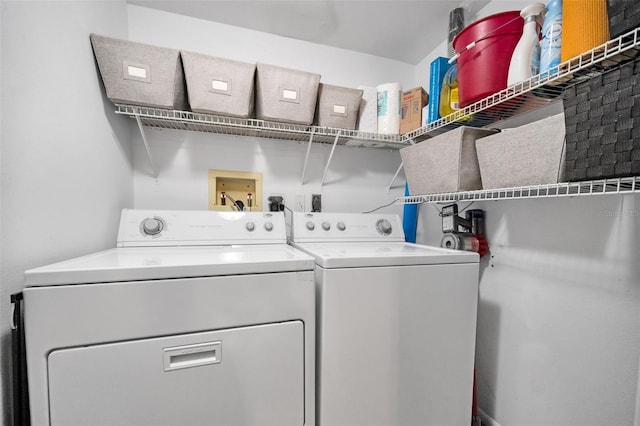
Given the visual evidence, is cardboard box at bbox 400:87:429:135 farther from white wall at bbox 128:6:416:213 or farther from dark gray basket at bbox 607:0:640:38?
dark gray basket at bbox 607:0:640:38

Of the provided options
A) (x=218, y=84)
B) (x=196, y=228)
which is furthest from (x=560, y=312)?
(x=218, y=84)

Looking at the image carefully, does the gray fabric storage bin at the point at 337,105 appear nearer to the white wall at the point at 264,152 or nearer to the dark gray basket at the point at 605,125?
the white wall at the point at 264,152

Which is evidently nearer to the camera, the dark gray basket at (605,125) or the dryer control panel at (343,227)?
the dark gray basket at (605,125)

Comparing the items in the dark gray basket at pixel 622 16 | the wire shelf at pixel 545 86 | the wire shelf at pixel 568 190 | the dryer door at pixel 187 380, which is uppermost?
the dark gray basket at pixel 622 16

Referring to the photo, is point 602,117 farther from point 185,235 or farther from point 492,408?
point 185,235

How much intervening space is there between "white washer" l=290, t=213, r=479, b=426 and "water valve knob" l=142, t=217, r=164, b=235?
2.59ft

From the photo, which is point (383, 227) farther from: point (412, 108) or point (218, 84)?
point (218, 84)

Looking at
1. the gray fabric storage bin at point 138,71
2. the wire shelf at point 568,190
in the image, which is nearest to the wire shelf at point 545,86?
the wire shelf at point 568,190

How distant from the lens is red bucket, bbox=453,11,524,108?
957 millimetres

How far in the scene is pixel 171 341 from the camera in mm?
750

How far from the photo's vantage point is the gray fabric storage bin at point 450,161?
1102 mm

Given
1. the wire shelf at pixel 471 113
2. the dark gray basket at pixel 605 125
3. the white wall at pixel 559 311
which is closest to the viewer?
the dark gray basket at pixel 605 125

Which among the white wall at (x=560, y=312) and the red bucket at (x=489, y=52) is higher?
the red bucket at (x=489, y=52)

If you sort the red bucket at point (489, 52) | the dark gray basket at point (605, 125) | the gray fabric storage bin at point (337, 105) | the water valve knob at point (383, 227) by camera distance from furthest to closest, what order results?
the water valve knob at point (383, 227) → the gray fabric storage bin at point (337, 105) → the red bucket at point (489, 52) → the dark gray basket at point (605, 125)
